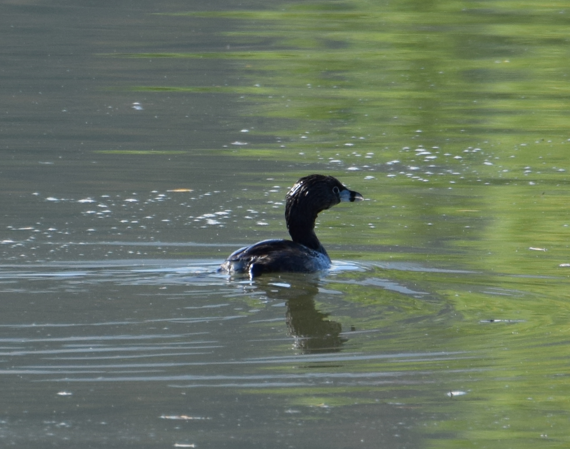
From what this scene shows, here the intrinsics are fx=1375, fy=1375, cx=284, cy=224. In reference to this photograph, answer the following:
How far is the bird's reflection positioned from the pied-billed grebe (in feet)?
0.36

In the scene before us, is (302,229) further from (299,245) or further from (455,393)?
(455,393)

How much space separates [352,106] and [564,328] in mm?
8889

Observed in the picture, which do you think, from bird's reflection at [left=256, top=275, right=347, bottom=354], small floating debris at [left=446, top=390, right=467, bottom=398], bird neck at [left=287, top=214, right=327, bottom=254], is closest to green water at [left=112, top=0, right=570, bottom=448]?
small floating debris at [left=446, top=390, right=467, bottom=398]

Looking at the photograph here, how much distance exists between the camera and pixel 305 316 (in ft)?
25.5

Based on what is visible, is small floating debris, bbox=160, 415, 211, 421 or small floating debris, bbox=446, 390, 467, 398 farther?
small floating debris, bbox=446, 390, 467, 398

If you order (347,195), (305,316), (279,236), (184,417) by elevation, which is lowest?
(279,236)

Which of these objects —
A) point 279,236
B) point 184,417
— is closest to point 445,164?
point 279,236

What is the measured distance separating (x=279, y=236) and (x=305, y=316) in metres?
2.67

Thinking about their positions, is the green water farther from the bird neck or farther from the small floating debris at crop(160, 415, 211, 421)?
the small floating debris at crop(160, 415, 211, 421)

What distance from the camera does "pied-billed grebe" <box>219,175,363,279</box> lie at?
346 inches

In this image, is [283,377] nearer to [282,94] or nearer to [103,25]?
[282,94]

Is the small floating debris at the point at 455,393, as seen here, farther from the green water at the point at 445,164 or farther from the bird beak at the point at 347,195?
the bird beak at the point at 347,195

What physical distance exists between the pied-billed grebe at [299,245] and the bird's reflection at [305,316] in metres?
0.11

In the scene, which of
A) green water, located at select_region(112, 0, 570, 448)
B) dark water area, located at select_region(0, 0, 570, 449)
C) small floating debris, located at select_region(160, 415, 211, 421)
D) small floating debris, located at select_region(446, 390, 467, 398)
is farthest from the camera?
green water, located at select_region(112, 0, 570, 448)
